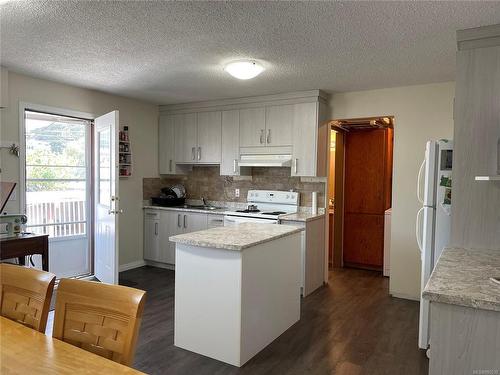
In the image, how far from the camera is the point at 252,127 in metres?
4.73

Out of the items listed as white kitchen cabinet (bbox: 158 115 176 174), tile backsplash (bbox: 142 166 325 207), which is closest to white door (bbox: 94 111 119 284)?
tile backsplash (bbox: 142 166 325 207)

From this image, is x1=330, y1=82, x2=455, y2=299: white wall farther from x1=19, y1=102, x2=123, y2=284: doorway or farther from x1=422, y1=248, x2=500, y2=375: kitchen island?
x1=19, y1=102, x2=123, y2=284: doorway

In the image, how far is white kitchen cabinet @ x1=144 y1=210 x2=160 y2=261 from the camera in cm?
520

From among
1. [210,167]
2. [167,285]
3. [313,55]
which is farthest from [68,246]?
[313,55]

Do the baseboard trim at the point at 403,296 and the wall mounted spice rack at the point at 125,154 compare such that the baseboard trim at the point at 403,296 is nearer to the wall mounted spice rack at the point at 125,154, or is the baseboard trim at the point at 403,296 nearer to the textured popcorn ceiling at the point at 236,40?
the textured popcorn ceiling at the point at 236,40

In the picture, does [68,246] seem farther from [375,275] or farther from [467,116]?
[467,116]

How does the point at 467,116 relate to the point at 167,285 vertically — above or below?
above

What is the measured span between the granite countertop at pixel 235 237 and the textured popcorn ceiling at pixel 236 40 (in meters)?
1.45

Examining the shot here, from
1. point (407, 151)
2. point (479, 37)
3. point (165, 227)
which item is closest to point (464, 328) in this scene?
point (479, 37)

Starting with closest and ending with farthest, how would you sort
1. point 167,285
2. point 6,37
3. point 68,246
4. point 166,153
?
1. point 6,37
2. point 167,285
3. point 68,246
4. point 166,153

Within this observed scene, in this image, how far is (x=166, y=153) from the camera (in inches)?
215

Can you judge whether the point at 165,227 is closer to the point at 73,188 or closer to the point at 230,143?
the point at 73,188

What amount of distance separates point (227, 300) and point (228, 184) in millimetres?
2961

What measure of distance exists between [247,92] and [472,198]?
9.26 feet
